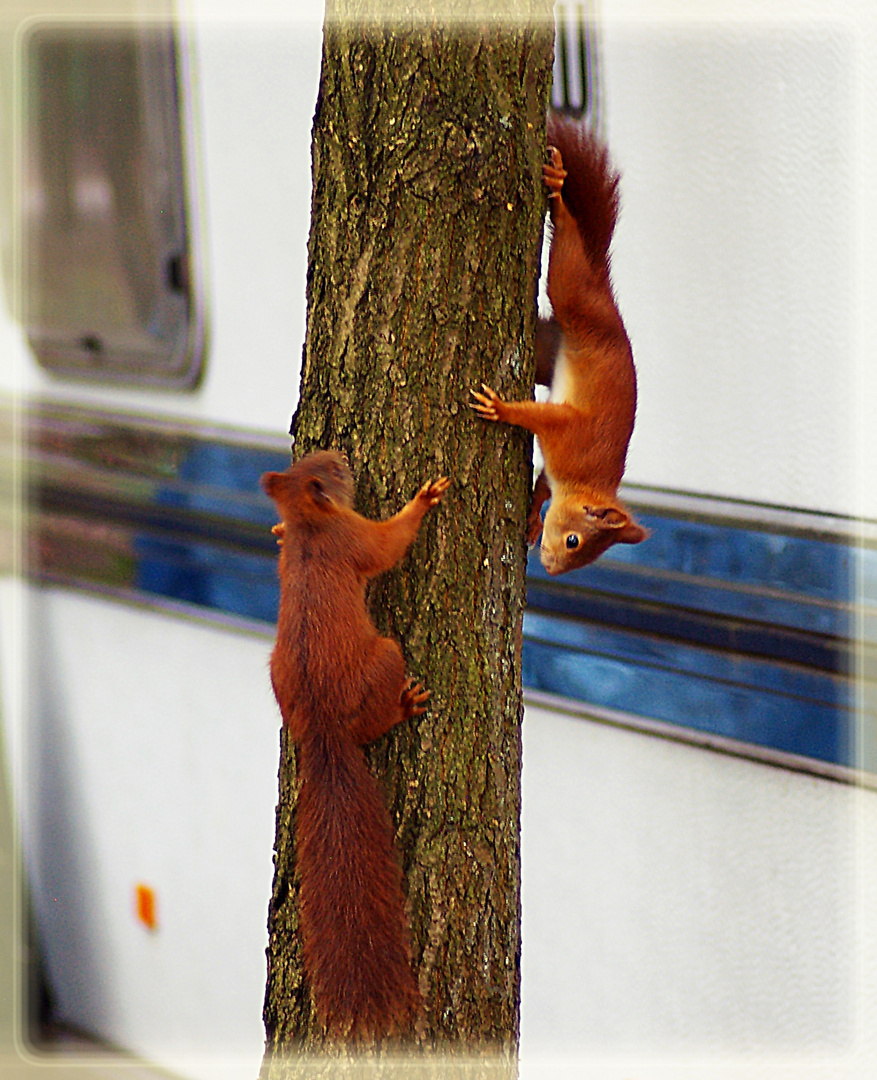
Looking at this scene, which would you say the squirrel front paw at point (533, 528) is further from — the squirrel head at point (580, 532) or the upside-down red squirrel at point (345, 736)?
the upside-down red squirrel at point (345, 736)

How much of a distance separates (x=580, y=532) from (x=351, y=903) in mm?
706

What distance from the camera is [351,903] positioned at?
1.51m

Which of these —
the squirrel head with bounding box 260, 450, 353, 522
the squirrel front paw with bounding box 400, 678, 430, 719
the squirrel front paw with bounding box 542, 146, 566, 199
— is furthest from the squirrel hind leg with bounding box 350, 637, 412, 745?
the squirrel front paw with bounding box 542, 146, 566, 199

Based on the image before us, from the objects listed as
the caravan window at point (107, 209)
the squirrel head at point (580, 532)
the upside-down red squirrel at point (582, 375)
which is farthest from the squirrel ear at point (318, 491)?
the caravan window at point (107, 209)

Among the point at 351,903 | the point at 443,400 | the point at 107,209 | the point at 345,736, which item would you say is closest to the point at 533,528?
the point at 443,400

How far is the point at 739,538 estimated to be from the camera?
2037 millimetres

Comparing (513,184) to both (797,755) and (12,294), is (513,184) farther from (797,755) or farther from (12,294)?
(12,294)

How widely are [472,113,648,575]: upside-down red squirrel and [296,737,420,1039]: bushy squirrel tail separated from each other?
0.45m

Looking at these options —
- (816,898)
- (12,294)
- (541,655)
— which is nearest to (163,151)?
(12,294)

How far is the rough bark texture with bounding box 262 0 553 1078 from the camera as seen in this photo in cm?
146

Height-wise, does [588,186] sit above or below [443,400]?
above

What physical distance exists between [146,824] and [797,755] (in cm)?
204

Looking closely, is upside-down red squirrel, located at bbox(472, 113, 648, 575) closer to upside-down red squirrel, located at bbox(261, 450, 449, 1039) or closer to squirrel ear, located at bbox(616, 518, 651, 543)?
squirrel ear, located at bbox(616, 518, 651, 543)

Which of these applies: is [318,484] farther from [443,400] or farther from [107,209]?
[107,209]
